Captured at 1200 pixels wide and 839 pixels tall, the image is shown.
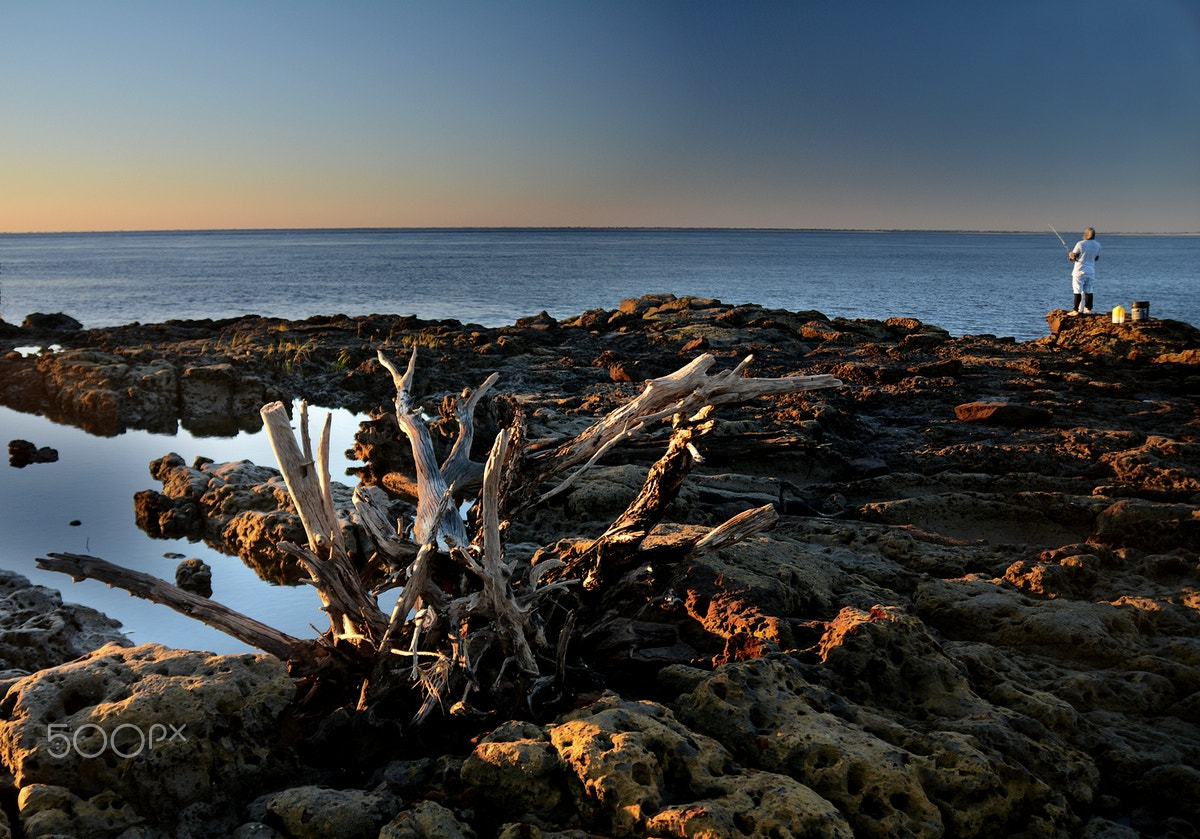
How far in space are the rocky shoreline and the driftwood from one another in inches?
12.2

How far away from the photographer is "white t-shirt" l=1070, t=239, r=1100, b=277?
18.9 meters

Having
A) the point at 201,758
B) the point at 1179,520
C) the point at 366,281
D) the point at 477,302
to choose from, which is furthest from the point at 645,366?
the point at 366,281

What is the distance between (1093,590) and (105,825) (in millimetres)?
6493

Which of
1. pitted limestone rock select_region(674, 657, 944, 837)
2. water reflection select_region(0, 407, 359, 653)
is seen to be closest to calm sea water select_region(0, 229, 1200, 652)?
water reflection select_region(0, 407, 359, 653)

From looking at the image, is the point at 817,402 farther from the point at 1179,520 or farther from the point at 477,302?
the point at 477,302

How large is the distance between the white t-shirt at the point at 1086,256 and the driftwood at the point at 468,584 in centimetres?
1778

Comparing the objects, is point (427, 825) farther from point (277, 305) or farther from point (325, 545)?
point (277, 305)

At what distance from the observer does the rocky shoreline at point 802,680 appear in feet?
10.9

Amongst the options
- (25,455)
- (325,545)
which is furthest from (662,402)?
(25,455)

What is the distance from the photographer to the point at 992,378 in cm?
1423

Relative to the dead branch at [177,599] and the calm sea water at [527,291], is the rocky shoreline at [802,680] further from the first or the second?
the calm sea water at [527,291]

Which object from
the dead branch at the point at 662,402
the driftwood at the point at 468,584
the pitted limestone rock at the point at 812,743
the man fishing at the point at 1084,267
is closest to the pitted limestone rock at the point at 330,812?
the driftwood at the point at 468,584
